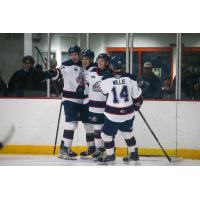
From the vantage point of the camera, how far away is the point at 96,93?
9.52 metres

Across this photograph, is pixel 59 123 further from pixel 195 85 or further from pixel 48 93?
pixel 195 85

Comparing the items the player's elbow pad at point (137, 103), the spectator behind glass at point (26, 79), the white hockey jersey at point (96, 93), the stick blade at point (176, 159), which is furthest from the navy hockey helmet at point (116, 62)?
the stick blade at point (176, 159)

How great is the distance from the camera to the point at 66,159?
971 cm

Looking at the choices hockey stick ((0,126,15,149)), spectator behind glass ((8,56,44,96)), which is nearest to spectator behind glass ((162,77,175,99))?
spectator behind glass ((8,56,44,96))

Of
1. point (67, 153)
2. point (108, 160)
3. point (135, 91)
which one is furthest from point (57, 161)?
point (135, 91)

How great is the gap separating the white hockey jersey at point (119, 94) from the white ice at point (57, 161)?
0.55 metres

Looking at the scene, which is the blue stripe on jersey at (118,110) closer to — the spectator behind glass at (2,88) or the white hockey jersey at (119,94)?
the white hockey jersey at (119,94)

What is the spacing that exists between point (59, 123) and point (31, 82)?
0.55m

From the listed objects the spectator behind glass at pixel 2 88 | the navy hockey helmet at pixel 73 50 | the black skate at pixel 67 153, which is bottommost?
the black skate at pixel 67 153

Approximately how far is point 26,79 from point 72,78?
1.83 feet

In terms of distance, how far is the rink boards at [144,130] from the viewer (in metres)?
9.84

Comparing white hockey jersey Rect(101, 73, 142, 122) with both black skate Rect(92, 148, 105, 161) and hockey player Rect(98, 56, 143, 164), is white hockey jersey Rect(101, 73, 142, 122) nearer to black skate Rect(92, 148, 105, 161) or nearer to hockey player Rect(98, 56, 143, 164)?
hockey player Rect(98, 56, 143, 164)

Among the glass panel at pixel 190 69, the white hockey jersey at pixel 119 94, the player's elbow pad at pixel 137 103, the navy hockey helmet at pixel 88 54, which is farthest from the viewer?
the glass panel at pixel 190 69
